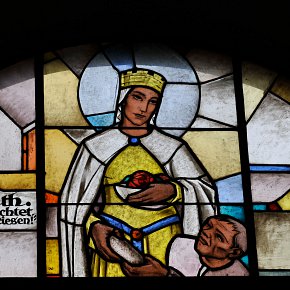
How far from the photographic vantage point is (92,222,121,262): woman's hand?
803 centimetres

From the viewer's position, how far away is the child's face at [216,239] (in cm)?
809

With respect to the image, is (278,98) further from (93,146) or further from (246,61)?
(93,146)

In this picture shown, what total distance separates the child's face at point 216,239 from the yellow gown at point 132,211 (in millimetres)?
156

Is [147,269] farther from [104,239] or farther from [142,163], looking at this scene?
[142,163]

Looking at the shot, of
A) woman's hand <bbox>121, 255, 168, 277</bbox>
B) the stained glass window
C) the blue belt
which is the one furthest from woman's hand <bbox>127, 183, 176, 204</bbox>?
woman's hand <bbox>121, 255, 168, 277</bbox>

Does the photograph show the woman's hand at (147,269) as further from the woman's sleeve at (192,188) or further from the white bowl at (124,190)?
the white bowl at (124,190)

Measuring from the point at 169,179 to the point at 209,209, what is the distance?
31cm

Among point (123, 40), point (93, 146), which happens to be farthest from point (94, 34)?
point (93, 146)

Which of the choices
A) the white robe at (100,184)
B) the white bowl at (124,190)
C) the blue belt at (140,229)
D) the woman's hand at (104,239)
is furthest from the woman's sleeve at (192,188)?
the woman's hand at (104,239)

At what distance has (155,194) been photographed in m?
8.27

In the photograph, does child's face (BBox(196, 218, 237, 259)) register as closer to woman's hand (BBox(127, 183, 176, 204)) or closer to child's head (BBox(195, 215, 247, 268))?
child's head (BBox(195, 215, 247, 268))

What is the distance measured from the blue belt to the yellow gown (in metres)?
0.02

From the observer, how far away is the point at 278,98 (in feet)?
28.5

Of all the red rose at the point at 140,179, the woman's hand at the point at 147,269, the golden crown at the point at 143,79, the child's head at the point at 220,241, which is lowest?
the woman's hand at the point at 147,269
